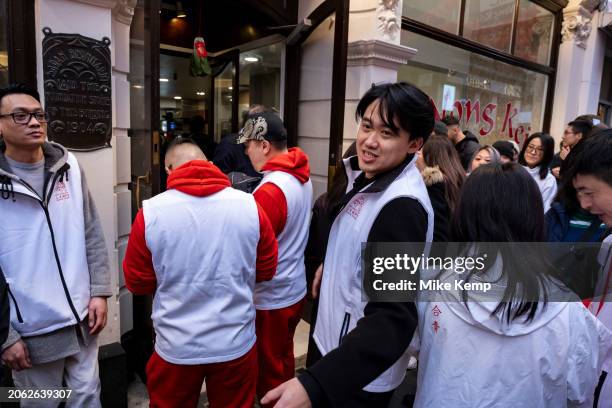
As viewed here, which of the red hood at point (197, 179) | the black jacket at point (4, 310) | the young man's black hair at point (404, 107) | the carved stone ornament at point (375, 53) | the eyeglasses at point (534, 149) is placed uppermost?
the carved stone ornament at point (375, 53)

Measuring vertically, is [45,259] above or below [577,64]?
below

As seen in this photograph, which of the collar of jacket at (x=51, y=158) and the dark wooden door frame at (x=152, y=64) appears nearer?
the collar of jacket at (x=51, y=158)

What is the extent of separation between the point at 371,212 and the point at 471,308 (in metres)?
0.43

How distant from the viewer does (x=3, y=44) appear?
101 inches

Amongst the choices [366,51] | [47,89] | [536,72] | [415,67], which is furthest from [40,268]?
[536,72]

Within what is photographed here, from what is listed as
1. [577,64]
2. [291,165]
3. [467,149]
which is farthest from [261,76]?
[577,64]

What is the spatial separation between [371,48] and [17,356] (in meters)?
3.93

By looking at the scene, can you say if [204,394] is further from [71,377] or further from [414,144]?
[414,144]

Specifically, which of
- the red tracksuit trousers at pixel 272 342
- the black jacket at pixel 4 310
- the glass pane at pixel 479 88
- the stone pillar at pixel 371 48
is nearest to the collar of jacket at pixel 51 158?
the black jacket at pixel 4 310

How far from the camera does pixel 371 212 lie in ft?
4.57

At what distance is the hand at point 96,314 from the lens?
2283 millimetres

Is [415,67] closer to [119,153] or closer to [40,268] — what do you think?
[119,153]

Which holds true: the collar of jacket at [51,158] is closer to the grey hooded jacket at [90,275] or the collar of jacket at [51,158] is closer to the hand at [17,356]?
the grey hooded jacket at [90,275]

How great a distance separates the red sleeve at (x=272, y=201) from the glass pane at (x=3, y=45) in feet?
5.74
